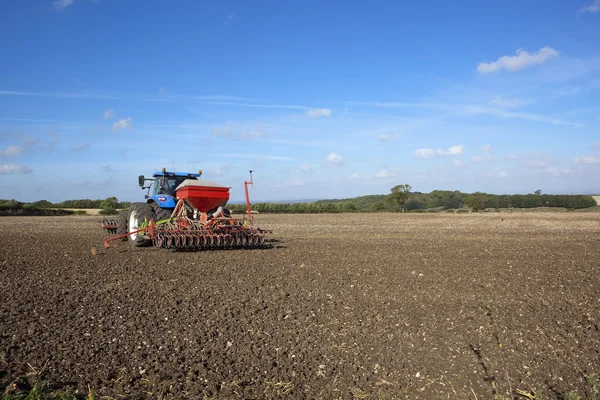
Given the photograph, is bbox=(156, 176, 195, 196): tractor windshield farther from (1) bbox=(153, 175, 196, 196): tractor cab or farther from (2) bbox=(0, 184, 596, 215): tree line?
(2) bbox=(0, 184, 596, 215): tree line

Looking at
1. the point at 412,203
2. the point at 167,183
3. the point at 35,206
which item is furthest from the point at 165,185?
the point at 412,203

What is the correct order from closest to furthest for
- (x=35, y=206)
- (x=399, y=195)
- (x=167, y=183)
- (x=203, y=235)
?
(x=203, y=235)
(x=167, y=183)
(x=35, y=206)
(x=399, y=195)

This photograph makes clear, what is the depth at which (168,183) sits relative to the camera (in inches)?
608

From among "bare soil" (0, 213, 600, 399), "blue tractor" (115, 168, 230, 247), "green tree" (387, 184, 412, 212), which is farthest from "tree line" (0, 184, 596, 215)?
"bare soil" (0, 213, 600, 399)

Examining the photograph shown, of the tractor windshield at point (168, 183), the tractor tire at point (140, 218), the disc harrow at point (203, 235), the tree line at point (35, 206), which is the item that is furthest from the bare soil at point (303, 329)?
the tree line at point (35, 206)

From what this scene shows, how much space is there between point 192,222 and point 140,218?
1.67m

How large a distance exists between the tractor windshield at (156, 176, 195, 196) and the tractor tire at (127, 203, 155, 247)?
1.04 metres

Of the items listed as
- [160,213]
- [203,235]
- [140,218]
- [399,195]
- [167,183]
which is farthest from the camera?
[399,195]

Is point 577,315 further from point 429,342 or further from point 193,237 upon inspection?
point 193,237

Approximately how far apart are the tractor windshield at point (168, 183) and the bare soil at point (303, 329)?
4.96m

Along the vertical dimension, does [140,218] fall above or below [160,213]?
below

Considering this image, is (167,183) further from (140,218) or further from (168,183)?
(140,218)

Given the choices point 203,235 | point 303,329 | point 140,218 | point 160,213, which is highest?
point 160,213

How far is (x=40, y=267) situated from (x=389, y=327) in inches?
320
